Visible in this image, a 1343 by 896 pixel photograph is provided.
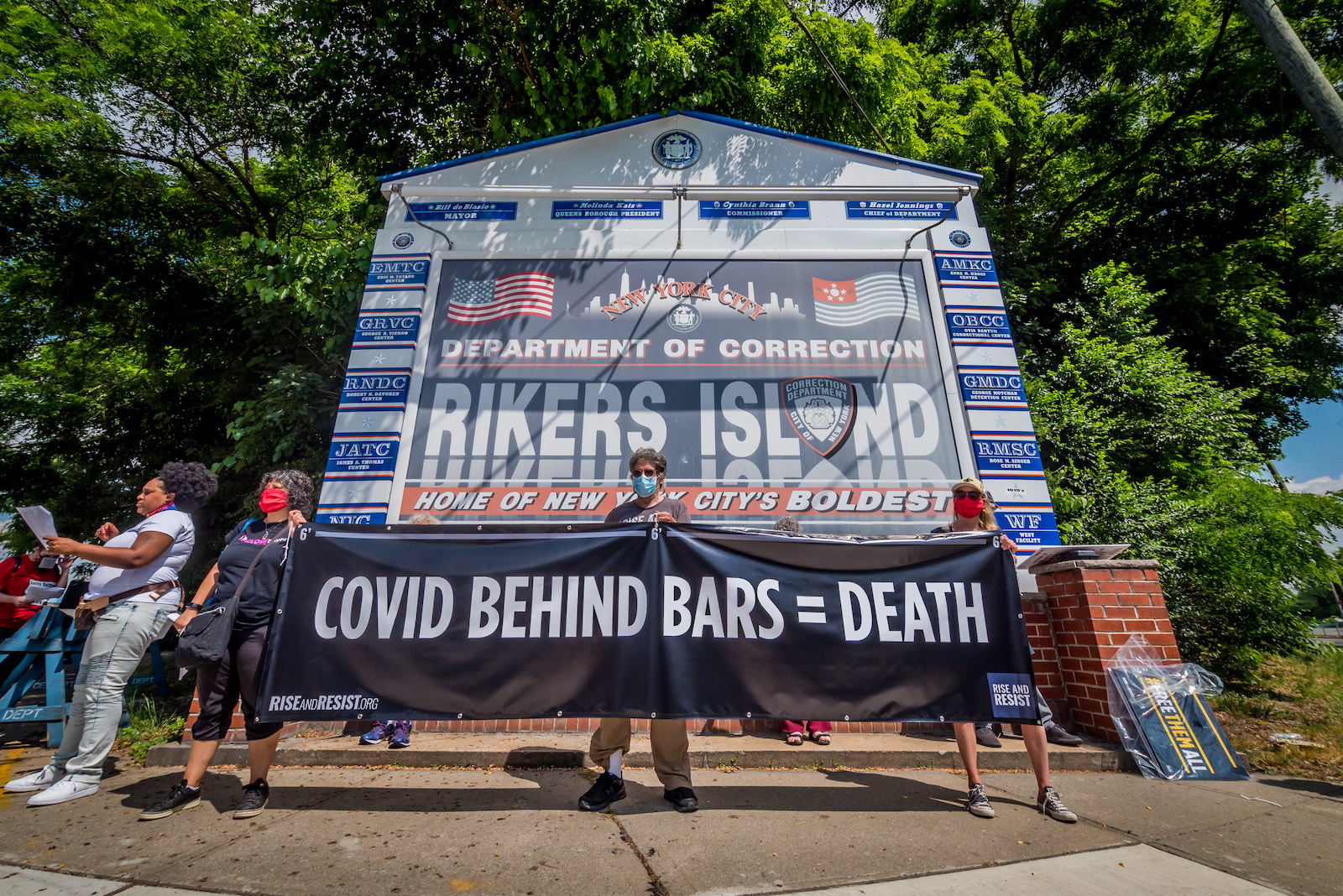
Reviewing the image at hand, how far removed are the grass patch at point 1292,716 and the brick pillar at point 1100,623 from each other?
1.03 m

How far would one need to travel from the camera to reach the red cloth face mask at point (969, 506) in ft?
13.7

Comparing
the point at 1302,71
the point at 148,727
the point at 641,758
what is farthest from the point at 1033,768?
the point at 1302,71

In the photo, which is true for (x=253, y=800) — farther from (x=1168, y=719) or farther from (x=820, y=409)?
(x=1168, y=719)

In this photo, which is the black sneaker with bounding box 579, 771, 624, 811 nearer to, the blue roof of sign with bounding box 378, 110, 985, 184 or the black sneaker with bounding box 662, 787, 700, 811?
the black sneaker with bounding box 662, 787, 700, 811

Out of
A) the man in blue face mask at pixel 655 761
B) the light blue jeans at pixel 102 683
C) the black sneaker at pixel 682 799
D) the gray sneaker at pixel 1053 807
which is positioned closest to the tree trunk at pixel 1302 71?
the gray sneaker at pixel 1053 807

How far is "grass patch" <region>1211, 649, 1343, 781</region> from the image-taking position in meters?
4.34

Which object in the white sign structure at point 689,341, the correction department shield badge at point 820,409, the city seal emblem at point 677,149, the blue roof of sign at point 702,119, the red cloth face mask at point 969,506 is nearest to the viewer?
the red cloth face mask at point 969,506

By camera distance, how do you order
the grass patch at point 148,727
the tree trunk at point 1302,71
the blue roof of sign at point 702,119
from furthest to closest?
1. the blue roof of sign at point 702,119
2. the tree trunk at point 1302,71
3. the grass patch at point 148,727

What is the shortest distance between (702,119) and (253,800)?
7.48 m

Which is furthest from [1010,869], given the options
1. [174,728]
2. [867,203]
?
[867,203]

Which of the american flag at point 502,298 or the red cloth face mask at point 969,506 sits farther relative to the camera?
the american flag at point 502,298

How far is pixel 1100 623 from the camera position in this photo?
4391 mm

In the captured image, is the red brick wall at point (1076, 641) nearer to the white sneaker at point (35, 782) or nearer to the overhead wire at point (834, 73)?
the white sneaker at point (35, 782)

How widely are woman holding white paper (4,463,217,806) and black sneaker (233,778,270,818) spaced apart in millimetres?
962
